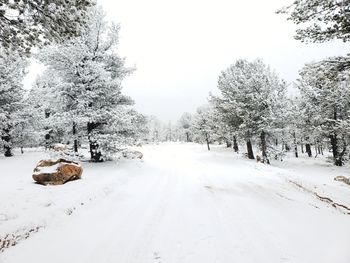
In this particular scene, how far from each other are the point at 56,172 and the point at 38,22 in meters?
7.33

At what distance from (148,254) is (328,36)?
987 centimetres

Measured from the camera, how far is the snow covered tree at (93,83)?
17875 millimetres

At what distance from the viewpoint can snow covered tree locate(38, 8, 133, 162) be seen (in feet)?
58.6

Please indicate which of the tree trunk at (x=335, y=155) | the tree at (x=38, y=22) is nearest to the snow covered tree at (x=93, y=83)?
the tree at (x=38, y=22)

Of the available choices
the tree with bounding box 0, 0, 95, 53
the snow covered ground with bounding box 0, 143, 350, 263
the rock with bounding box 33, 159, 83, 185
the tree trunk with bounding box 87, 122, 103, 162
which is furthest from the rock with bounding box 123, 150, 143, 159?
the tree with bounding box 0, 0, 95, 53

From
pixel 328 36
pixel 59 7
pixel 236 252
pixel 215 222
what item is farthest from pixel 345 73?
pixel 59 7

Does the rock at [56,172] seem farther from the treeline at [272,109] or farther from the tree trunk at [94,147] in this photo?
the treeline at [272,109]

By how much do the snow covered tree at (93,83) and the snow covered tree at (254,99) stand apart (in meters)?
11.4

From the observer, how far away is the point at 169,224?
727 centimetres

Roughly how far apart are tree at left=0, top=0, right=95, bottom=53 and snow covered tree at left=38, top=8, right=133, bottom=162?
10.5 metres

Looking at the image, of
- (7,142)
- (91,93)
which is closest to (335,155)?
(91,93)

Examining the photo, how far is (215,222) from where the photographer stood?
291 inches

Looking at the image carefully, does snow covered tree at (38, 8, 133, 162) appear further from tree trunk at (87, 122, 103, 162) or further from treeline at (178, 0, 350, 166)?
treeline at (178, 0, 350, 166)

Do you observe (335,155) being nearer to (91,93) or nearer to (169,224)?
(91,93)
